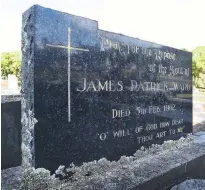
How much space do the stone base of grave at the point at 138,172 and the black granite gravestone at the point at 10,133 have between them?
106 mm

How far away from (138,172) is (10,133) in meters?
1.30

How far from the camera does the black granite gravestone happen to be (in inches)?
94.4

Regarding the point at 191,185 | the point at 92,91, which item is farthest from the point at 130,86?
the point at 191,185

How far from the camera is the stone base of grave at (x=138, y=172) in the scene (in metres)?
2.06

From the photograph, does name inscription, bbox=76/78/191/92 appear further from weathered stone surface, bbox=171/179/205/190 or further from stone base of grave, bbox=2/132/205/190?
weathered stone surface, bbox=171/179/205/190

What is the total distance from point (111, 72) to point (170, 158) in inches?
47.1

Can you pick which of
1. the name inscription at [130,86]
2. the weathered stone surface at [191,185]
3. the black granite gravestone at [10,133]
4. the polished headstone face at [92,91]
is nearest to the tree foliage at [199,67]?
the name inscription at [130,86]

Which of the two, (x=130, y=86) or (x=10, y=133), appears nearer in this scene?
(x=10, y=133)

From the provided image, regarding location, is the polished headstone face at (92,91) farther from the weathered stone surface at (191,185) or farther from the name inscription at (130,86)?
the weathered stone surface at (191,185)

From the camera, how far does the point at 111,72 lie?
247 cm

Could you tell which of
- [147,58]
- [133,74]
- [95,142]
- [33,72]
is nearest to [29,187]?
[95,142]

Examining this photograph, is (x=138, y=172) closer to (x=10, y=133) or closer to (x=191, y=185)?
(x=191, y=185)

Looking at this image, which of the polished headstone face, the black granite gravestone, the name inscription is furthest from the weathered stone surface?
the black granite gravestone

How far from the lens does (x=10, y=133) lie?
2.44m
